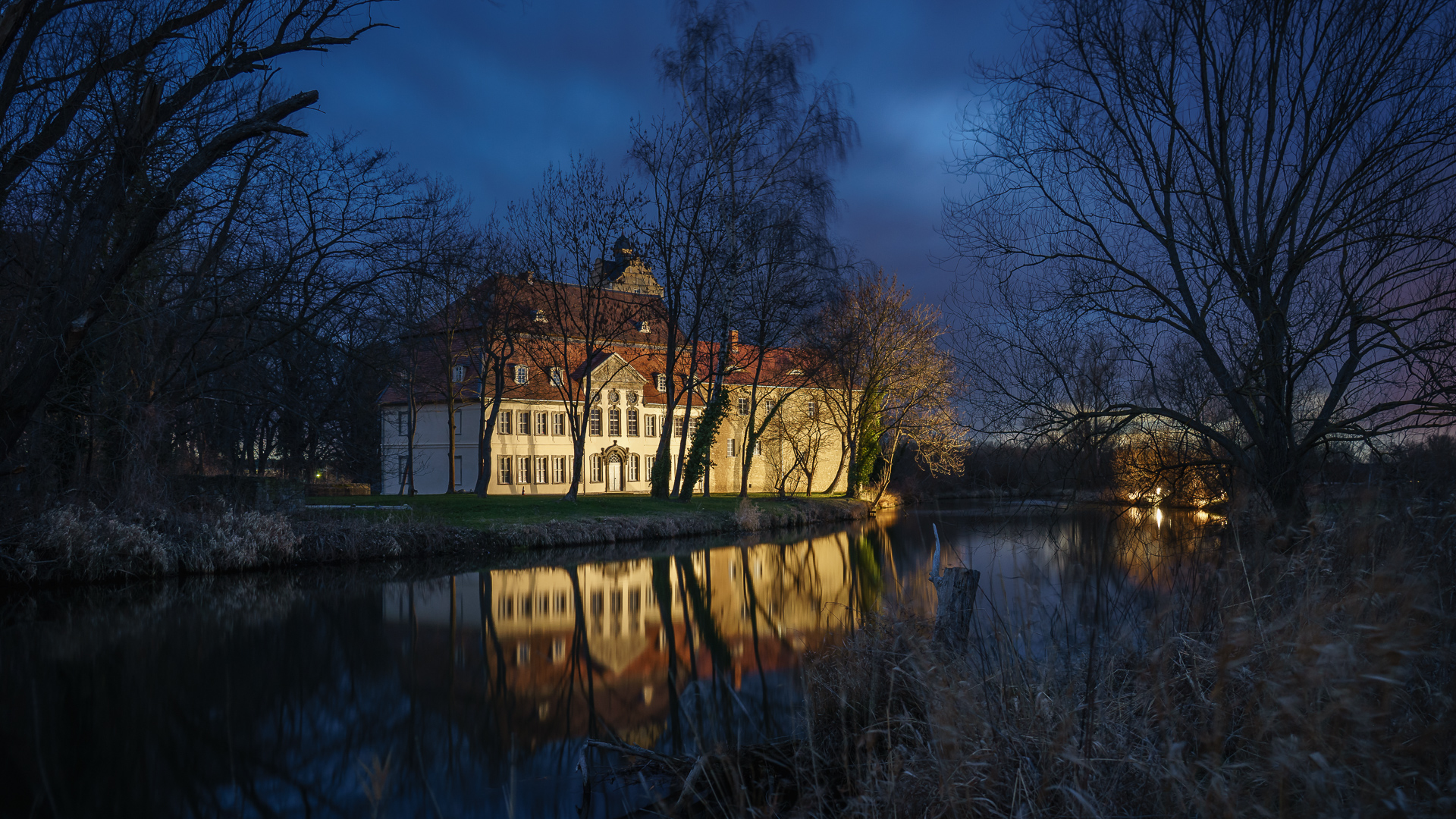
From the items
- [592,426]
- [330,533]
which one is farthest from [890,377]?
[330,533]

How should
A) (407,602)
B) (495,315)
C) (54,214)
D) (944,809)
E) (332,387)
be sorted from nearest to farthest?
1. (944,809)
2. (54,214)
3. (407,602)
4. (332,387)
5. (495,315)

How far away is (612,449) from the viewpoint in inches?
1624

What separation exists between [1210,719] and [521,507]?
65.8 ft

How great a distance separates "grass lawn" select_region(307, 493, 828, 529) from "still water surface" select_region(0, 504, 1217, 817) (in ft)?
19.1

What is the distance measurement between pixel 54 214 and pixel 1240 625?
12.5 m

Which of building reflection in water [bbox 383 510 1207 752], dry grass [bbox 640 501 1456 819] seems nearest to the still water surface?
building reflection in water [bbox 383 510 1207 752]

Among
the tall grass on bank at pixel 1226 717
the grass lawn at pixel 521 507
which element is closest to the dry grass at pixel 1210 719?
the tall grass on bank at pixel 1226 717

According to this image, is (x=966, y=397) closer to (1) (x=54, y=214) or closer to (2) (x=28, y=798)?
(2) (x=28, y=798)

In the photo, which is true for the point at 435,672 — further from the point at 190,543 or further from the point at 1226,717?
the point at 190,543

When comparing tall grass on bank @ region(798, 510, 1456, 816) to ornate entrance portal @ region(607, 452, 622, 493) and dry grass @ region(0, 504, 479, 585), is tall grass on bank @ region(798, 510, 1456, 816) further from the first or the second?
ornate entrance portal @ region(607, 452, 622, 493)

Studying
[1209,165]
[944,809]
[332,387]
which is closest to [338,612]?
[944,809]

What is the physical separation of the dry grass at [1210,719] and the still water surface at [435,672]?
0.41 metres

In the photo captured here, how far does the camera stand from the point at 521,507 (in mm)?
22328

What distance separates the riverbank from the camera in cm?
1219
